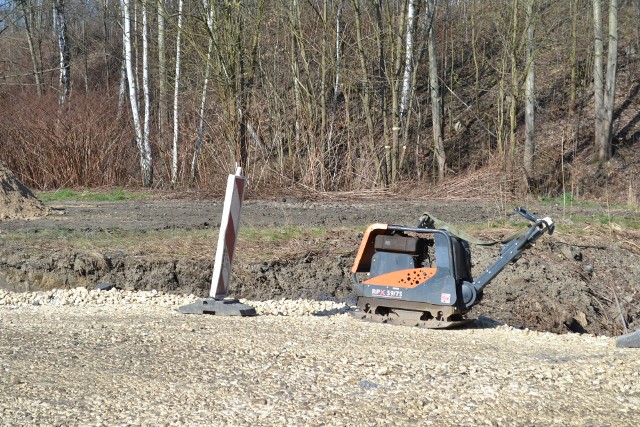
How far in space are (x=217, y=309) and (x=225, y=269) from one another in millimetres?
413

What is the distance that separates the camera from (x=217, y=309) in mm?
8016

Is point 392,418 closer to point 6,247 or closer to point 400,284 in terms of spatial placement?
point 400,284

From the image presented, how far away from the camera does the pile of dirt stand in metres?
14.3

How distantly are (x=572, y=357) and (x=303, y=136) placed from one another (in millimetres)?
14421

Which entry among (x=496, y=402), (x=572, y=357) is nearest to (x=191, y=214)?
(x=572, y=357)

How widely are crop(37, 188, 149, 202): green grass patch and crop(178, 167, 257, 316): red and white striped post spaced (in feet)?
36.0

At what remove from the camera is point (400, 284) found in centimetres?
820

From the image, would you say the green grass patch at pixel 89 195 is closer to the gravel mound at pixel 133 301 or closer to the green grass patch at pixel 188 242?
the green grass patch at pixel 188 242

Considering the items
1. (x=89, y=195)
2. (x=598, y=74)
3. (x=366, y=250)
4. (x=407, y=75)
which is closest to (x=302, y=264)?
(x=366, y=250)

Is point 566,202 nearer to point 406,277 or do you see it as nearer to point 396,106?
point 396,106

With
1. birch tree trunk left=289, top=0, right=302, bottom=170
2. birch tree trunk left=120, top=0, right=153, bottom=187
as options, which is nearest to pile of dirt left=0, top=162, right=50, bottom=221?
birch tree trunk left=289, top=0, right=302, bottom=170

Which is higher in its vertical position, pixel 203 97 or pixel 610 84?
pixel 610 84

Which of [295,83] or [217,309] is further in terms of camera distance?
[295,83]

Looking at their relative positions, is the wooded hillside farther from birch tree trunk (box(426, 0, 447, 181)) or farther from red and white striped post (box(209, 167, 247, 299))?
Result: red and white striped post (box(209, 167, 247, 299))
